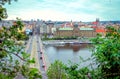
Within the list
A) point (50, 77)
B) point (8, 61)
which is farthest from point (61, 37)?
point (8, 61)

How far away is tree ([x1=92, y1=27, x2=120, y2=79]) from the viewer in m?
1.85

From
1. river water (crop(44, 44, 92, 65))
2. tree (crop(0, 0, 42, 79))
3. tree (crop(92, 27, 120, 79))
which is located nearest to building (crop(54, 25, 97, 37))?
river water (crop(44, 44, 92, 65))

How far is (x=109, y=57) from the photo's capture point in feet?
6.21

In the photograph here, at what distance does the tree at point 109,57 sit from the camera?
6.07 feet

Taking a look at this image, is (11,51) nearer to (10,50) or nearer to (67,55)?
(10,50)

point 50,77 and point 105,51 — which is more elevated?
point 105,51

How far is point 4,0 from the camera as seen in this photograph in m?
1.97

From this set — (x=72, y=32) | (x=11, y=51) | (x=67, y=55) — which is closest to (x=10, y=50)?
(x=11, y=51)

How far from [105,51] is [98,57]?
0.07 metres

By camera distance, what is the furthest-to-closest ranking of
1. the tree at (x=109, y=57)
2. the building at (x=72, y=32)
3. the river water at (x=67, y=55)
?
the building at (x=72, y=32)
the river water at (x=67, y=55)
the tree at (x=109, y=57)

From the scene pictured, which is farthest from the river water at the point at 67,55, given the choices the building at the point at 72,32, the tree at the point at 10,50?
the building at the point at 72,32

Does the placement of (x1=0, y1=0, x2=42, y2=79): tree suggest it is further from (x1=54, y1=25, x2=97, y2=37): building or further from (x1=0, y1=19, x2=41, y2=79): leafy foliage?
(x1=54, y1=25, x2=97, y2=37): building

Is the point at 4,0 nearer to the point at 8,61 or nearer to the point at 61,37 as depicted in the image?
the point at 8,61

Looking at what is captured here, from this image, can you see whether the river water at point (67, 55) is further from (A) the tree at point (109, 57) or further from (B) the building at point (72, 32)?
(B) the building at point (72, 32)
